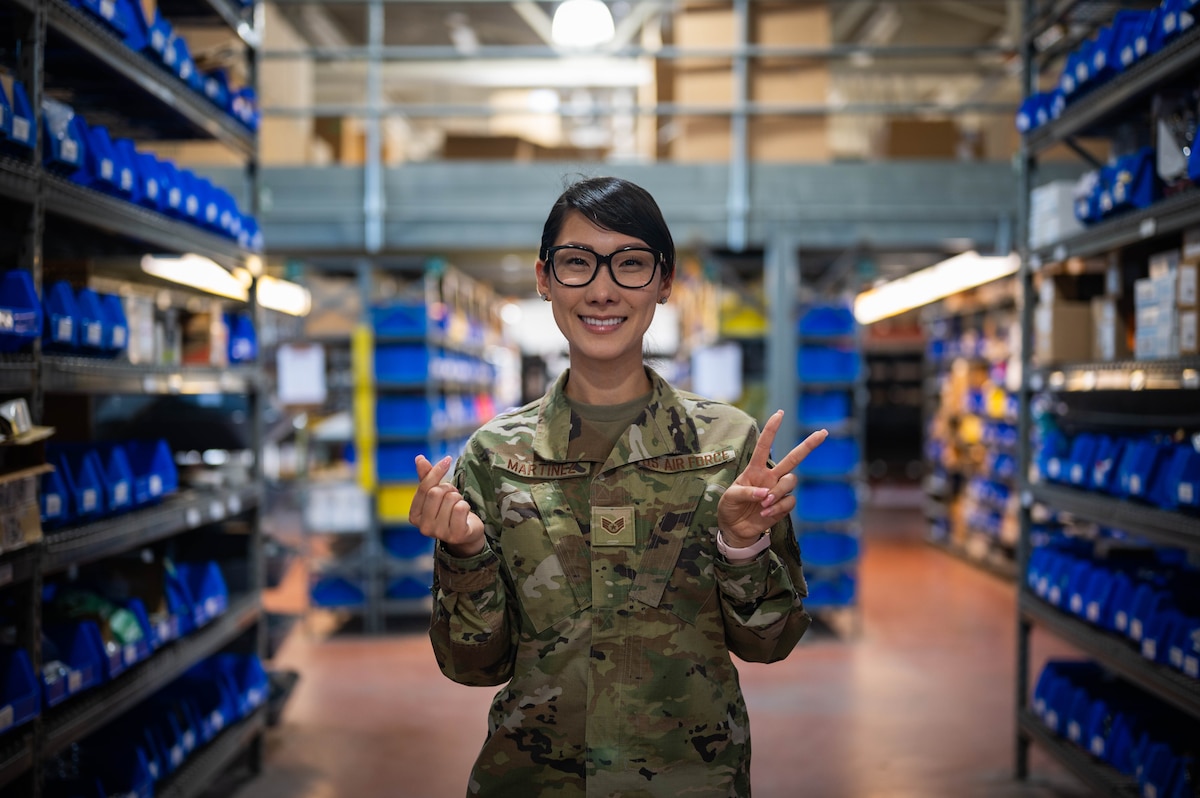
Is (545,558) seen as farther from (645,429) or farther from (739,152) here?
(739,152)

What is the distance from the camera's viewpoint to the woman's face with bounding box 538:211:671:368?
65.2 inches

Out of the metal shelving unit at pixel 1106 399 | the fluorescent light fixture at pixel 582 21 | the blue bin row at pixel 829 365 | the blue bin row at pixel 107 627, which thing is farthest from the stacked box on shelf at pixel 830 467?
the blue bin row at pixel 107 627

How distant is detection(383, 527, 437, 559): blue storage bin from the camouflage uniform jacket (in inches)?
205

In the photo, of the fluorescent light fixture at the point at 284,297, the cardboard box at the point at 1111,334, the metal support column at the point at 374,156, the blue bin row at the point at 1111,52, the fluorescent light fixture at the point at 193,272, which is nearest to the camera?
the blue bin row at the point at 1111,52

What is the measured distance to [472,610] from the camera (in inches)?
62.9

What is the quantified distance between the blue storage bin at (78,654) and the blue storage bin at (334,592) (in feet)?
13.6

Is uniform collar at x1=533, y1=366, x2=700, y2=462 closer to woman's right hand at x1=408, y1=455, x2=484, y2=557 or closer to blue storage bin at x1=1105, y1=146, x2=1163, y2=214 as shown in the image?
woman's right hand at x1=408, y1=455, x2=484, y2=557

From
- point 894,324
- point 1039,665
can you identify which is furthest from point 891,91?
point 1039,665

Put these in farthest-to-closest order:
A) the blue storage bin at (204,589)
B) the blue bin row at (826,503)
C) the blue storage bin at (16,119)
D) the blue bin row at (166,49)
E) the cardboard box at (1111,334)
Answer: the blue bin row at (826,503) → the cardboard box at (1111,334) → the blue storage bin at (204,589) → the blue bin row at (166,49) → the blue storage bin at (16,119)

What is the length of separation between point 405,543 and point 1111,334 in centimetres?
484

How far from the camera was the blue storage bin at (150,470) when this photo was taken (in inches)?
123

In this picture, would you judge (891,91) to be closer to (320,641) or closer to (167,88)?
(320,641)

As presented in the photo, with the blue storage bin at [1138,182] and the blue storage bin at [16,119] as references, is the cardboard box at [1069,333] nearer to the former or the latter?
the blue storage bin at [1138,182]

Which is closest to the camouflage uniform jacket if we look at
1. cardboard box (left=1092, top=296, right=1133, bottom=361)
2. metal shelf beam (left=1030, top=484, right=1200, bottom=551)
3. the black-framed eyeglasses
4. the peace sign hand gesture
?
the peace sign hand gesture
